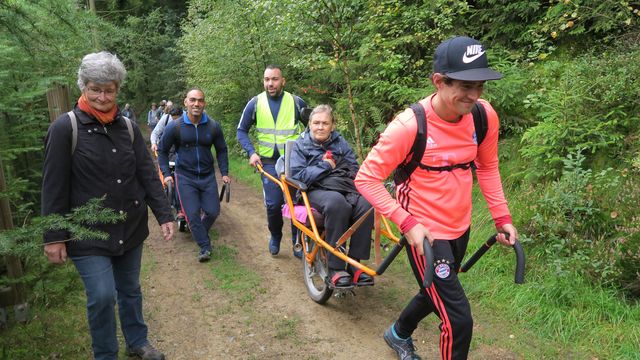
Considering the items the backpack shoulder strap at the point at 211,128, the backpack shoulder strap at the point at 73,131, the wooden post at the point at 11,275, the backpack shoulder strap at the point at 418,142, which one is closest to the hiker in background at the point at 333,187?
the backpack shoulder strap at the point at 418,142

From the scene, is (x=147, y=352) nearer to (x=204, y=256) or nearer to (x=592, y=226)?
(x=204, y=256)

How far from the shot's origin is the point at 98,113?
3.20 metres

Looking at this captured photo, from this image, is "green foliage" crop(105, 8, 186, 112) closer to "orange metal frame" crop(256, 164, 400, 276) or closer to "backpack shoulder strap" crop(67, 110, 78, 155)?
"orange metal frame" crop(256, 164, 400, 276)

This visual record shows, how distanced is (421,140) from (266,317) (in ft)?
9.10

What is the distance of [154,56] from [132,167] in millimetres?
28143

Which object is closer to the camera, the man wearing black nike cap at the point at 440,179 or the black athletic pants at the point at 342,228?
the man wearing black nike cap at the point at 440,179

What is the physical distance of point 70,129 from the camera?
10.2 feet

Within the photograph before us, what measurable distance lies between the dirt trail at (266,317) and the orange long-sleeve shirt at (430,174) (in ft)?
5.32

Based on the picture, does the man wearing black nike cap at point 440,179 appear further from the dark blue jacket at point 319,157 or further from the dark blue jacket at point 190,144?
the dark blue jacket at point 190,144

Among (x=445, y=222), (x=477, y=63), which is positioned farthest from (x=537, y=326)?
(x=477, y=63)

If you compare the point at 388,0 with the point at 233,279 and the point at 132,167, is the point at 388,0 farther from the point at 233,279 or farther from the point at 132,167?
the point at 132,167

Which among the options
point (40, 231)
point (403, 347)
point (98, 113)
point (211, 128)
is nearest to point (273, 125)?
point (211, 128)

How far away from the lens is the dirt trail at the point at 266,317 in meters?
4.07

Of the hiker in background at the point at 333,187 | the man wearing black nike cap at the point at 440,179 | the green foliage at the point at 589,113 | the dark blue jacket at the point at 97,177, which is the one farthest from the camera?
the green foliage at the point at 589,113
